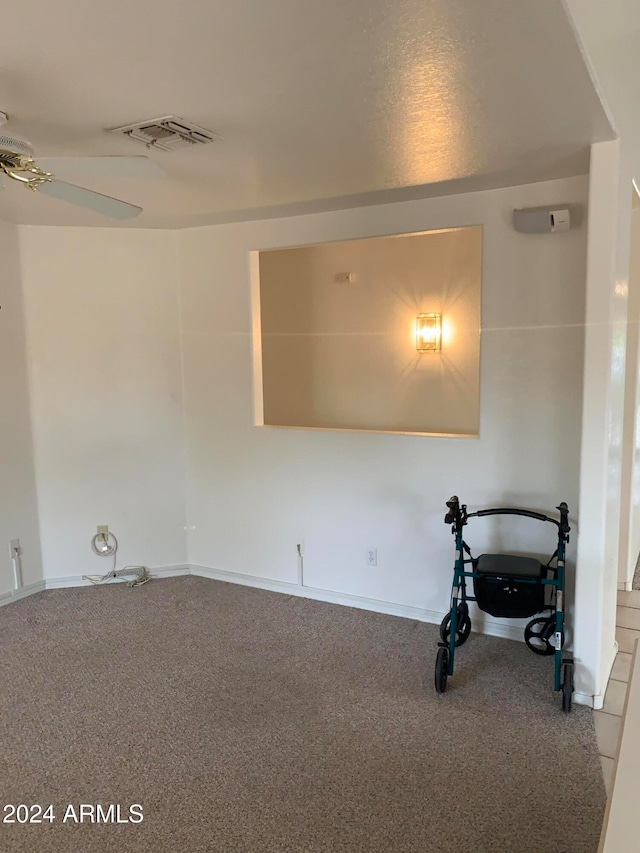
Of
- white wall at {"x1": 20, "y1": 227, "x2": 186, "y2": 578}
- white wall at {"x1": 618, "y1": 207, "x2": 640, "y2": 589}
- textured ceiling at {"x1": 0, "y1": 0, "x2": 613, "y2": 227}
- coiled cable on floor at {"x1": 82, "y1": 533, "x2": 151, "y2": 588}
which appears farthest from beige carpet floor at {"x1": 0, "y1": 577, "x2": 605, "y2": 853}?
textured ceiling at {"x1": 0, "y1": 0, "x2": 613, "y2": 227}

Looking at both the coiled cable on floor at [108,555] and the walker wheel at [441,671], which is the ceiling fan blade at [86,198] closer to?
the walker wheel at [441,671]

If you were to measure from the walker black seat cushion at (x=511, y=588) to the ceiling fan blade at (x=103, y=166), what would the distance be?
2.23 metres

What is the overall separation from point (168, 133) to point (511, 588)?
2449 millimetres

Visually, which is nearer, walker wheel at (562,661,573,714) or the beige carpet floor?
the beige carpet floor

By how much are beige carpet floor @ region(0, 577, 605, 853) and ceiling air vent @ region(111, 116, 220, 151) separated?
7.91ft

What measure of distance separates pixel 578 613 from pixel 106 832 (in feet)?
6.79

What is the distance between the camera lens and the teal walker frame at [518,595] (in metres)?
2.69

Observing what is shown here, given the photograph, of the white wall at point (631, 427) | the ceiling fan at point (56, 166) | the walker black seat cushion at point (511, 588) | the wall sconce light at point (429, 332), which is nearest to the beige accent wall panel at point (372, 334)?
the wall sconce light at point (429, 332)

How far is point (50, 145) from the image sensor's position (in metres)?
2.35

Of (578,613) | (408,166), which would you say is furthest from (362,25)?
(578,613)

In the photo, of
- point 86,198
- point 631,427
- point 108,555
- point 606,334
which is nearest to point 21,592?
point 108,555

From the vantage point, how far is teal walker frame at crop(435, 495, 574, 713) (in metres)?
2.69

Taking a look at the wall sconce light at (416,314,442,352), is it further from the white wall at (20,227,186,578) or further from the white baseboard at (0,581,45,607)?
the white baseboard at (0,581,45,607)

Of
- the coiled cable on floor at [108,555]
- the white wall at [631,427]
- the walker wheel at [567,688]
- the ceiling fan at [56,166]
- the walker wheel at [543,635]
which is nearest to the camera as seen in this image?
the ceiling fan at [56,166]
